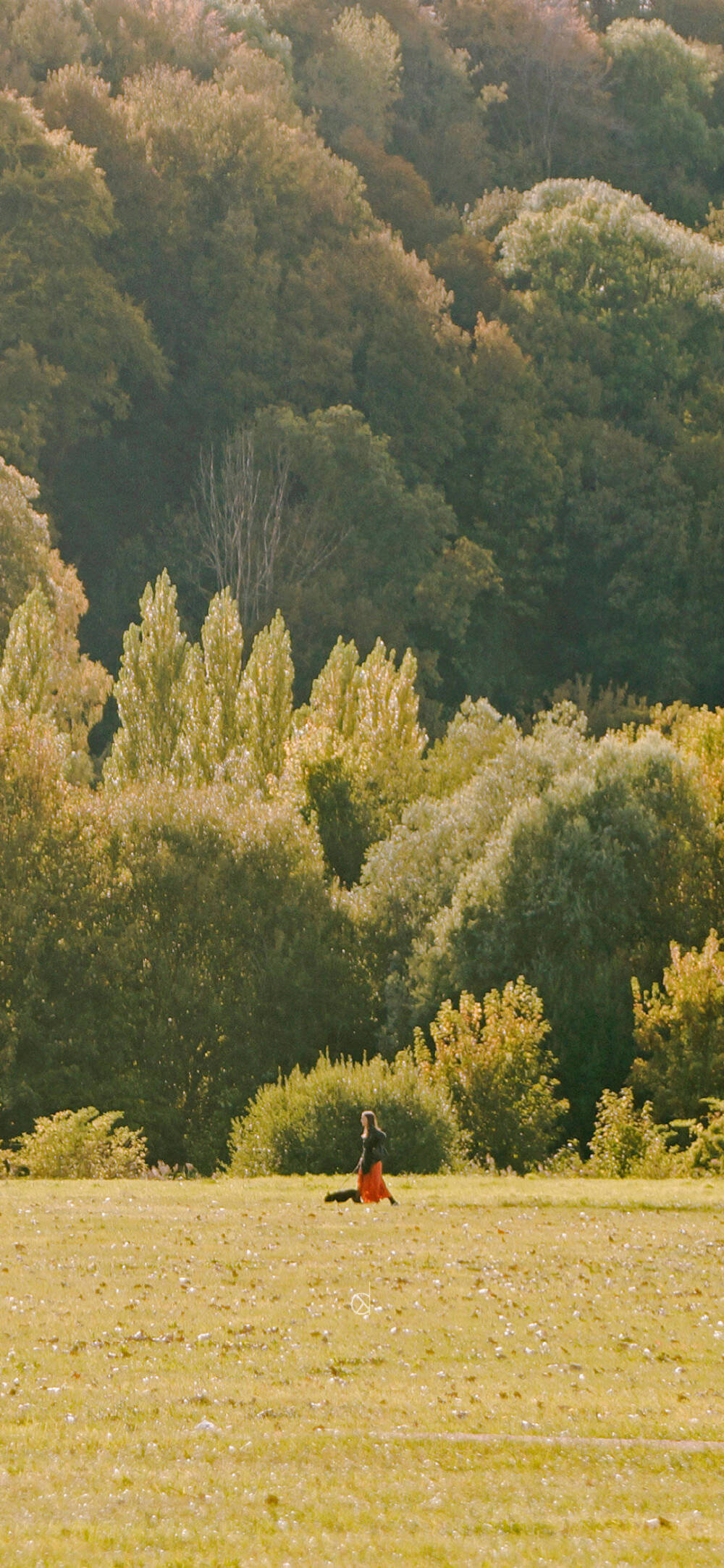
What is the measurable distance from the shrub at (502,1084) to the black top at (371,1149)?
330 inches

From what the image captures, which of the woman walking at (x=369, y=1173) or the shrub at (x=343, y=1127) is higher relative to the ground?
the shrub at (x=343, y=1127)

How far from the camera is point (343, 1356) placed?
12.5 metres

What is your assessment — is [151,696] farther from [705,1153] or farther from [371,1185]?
[371,1185]

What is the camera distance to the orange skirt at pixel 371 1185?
21797 millimetres

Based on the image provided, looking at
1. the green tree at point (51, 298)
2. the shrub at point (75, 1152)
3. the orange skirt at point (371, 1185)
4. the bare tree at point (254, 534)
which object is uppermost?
the green tree at point (51, 298)

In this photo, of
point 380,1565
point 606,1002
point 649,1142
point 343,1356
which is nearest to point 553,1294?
point 343,1356

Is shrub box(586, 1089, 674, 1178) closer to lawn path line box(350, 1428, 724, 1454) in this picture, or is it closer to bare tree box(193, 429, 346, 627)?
lawn path line box(350, 1428, 724, 1454)

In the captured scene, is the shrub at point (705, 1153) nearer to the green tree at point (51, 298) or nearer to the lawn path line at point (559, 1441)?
the lawn path line at point (559, 1441)

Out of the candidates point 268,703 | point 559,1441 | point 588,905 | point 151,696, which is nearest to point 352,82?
point 151,696

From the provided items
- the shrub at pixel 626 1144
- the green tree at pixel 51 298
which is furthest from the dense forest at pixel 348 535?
the shrub at pixel 626 1144

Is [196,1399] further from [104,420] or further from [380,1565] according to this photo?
[104,420]

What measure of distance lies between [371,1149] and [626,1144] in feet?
29.7

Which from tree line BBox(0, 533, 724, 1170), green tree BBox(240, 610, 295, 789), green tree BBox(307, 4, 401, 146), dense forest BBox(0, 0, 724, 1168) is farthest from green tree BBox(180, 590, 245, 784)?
green tree BBox(307, 4, 401, 146)

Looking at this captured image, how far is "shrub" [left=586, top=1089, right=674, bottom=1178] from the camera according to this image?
2861cm
